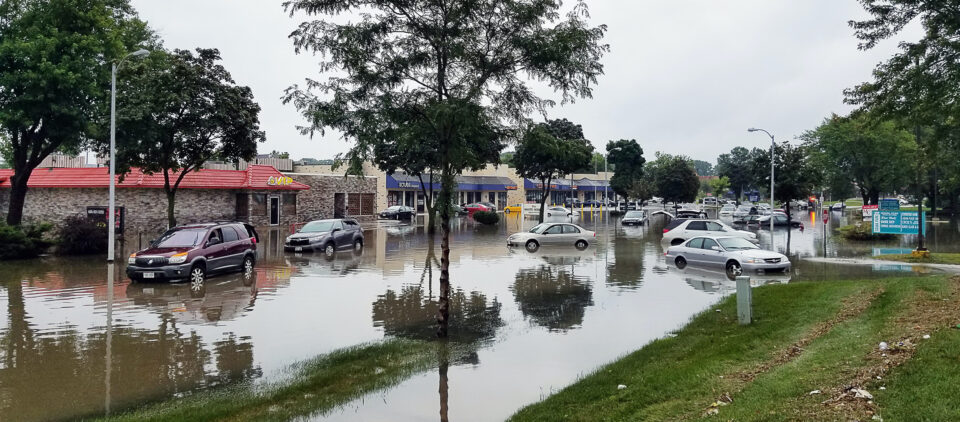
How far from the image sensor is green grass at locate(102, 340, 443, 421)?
7.14m

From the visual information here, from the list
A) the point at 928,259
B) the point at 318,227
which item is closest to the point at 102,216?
the point at 318,227

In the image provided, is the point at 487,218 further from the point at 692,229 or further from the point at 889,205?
the point at 889,205

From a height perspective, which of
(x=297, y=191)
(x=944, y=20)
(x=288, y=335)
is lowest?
(x=288, y=335)

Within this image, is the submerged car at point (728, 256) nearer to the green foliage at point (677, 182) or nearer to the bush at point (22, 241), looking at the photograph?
the bush at point (22, 241)

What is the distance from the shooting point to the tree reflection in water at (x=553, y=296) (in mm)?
12922

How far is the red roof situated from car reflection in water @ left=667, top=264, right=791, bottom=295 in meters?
28.6

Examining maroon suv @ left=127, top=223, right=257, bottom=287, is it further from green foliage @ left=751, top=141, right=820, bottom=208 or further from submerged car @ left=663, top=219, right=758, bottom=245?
green foliage @ left=751, top=141, right=820, bottom=208

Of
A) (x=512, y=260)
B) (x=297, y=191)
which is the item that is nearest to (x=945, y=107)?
(x=512, y=260)

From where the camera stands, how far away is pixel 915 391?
582cm

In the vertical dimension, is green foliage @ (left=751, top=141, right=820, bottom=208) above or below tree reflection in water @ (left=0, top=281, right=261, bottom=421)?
above

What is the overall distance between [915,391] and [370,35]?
9.41 metres

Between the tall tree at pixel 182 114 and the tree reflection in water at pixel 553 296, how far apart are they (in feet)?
50.2

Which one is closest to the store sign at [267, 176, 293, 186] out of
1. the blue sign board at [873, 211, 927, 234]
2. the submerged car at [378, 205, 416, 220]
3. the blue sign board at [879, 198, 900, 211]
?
the submerged car at [378, 205, 416, 220]

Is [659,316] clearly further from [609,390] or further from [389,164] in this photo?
[389,164]
